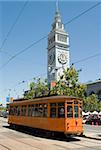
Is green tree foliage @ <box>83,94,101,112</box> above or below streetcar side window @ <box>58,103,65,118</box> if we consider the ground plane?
above

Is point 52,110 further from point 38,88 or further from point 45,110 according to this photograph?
point 38,88

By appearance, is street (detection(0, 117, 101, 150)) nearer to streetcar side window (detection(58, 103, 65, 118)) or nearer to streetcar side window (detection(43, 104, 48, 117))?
streetcar side window (detection(58, 103, 65, 118))

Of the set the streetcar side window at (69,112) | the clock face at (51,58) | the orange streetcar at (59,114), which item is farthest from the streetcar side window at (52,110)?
the clock face at (51,58)

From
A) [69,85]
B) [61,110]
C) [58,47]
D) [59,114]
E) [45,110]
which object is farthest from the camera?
[58,47]

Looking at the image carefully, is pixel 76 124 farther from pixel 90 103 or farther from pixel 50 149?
pixel 90 103

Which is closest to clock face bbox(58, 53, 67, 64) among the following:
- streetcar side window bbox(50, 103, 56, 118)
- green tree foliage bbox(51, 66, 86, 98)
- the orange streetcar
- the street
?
green tree foliage bbox(51, 66, 86, 98)

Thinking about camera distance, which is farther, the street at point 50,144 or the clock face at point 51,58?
the clock face at point 51,58

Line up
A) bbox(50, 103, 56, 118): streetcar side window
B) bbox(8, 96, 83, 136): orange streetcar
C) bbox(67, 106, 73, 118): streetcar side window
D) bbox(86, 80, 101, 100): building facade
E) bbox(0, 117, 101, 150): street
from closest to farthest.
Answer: bbox(0, 117, 101, 150): street < bbox(8, 96, 83, 136): orange streetcar < bbox(67, 106, 73, 118): streetcar side window < bbox(50, 103, 56, 118): streetcar side window < bbox(86, 80, 101, 100): building facade

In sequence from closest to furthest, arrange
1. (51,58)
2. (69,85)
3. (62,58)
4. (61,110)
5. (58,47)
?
(61,110) → (69,85) → (62,58) → (51,58) → (58,47)

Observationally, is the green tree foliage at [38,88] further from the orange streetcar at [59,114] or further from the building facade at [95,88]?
the orange streetcar at [59,114]

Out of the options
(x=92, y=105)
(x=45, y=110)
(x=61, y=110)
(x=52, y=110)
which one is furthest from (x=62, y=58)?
(x=61, y=110)

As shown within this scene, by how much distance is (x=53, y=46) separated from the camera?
6024 inches

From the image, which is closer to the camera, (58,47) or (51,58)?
(51,58)

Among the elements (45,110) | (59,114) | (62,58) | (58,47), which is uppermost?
(58,47)
